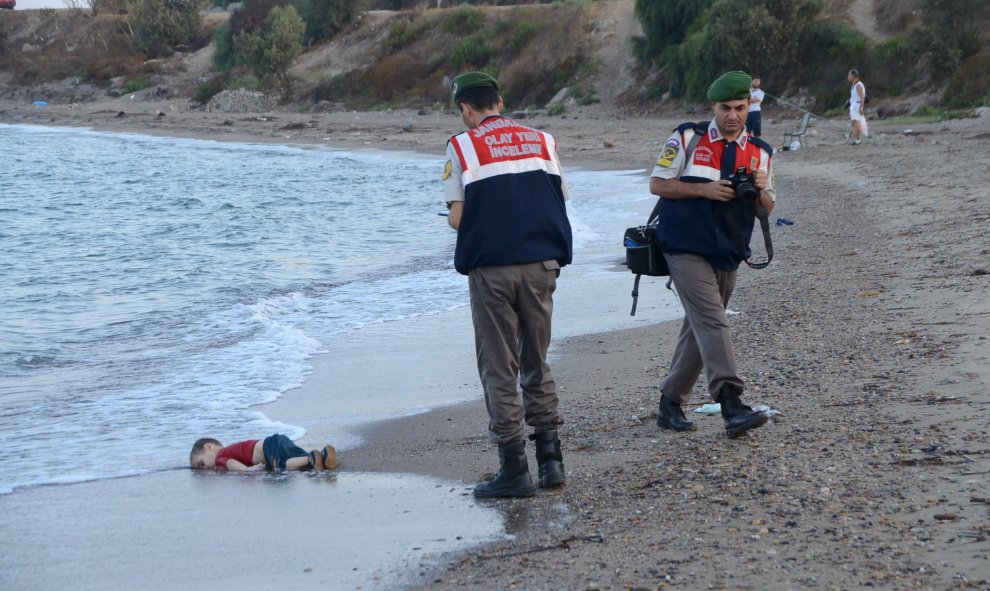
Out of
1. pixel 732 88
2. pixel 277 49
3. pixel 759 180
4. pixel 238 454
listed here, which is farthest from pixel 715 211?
pixel 277 49

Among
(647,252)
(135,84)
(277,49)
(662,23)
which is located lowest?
(647,252)

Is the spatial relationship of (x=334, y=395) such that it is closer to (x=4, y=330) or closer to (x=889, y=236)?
(x=4, y=330)

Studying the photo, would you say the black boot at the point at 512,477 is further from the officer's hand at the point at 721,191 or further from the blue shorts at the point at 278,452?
the officer's hand at the point at 721,191

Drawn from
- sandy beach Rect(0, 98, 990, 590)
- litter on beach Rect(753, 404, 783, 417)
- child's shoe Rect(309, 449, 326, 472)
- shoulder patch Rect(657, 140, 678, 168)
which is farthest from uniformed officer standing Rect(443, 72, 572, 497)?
litter on beach Rect(753, 404, 783, 417)

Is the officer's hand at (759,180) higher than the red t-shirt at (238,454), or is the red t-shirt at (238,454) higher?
the officer's hand at (759,180)

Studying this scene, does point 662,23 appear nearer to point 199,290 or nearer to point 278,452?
point 199,290

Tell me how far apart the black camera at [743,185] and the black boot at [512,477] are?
1508 mm

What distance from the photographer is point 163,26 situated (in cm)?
7275

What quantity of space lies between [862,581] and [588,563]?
2.97ft

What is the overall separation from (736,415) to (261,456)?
2.37 meters

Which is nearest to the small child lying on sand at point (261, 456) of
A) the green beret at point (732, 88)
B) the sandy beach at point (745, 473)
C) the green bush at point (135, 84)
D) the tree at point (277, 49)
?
the sandy beach at point (745, 473)

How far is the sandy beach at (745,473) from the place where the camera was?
374cm

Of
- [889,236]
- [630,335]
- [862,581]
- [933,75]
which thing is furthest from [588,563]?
[933,75]

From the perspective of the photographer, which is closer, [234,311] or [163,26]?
[234,311]
